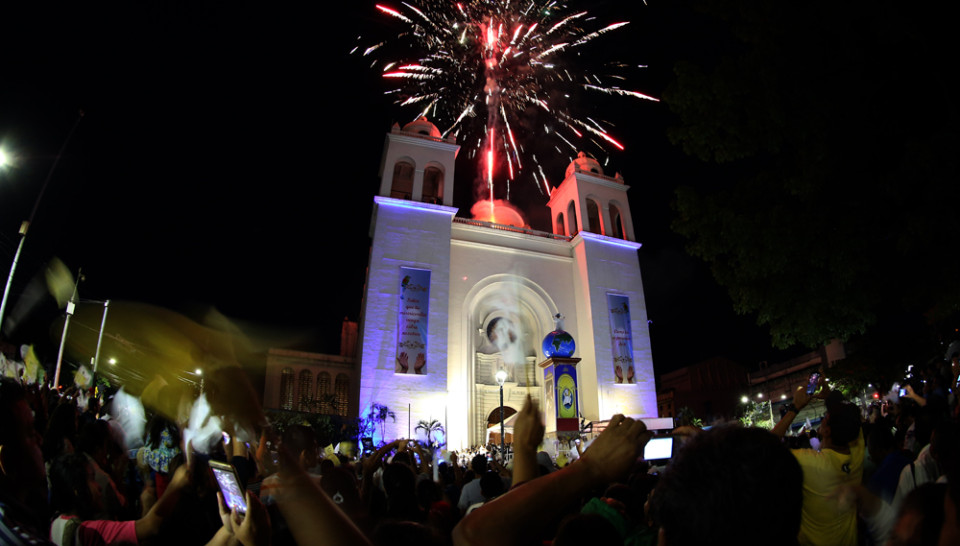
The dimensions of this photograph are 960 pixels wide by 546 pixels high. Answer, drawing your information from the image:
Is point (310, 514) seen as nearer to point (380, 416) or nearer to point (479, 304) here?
point (380, 416)

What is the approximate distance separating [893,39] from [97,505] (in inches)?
371

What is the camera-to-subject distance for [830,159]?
24.8ft

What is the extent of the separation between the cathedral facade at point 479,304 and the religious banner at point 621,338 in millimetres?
57

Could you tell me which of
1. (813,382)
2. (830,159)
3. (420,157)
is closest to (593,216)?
(420,157)

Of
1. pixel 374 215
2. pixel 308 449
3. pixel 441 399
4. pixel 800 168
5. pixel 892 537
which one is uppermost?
pixel 374 215

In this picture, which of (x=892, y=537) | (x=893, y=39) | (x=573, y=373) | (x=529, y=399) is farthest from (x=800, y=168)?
(x=573, y=373)

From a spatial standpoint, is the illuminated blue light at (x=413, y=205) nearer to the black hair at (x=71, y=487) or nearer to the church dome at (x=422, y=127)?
the church dome at (x=422, y=127)

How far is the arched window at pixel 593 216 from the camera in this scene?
29.4 meters

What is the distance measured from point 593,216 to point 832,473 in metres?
27.7

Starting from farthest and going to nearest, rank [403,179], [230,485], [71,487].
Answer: [403,179] → [71,487] → [230,485]

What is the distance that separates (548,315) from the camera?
25906mm

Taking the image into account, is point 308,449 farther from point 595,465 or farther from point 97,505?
point 595,465

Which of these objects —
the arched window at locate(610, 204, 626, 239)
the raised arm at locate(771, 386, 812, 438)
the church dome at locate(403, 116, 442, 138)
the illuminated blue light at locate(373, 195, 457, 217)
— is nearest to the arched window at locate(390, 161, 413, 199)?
the church dome at locate(403, 116, 442, 138)

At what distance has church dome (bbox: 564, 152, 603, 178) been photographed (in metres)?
29.1
